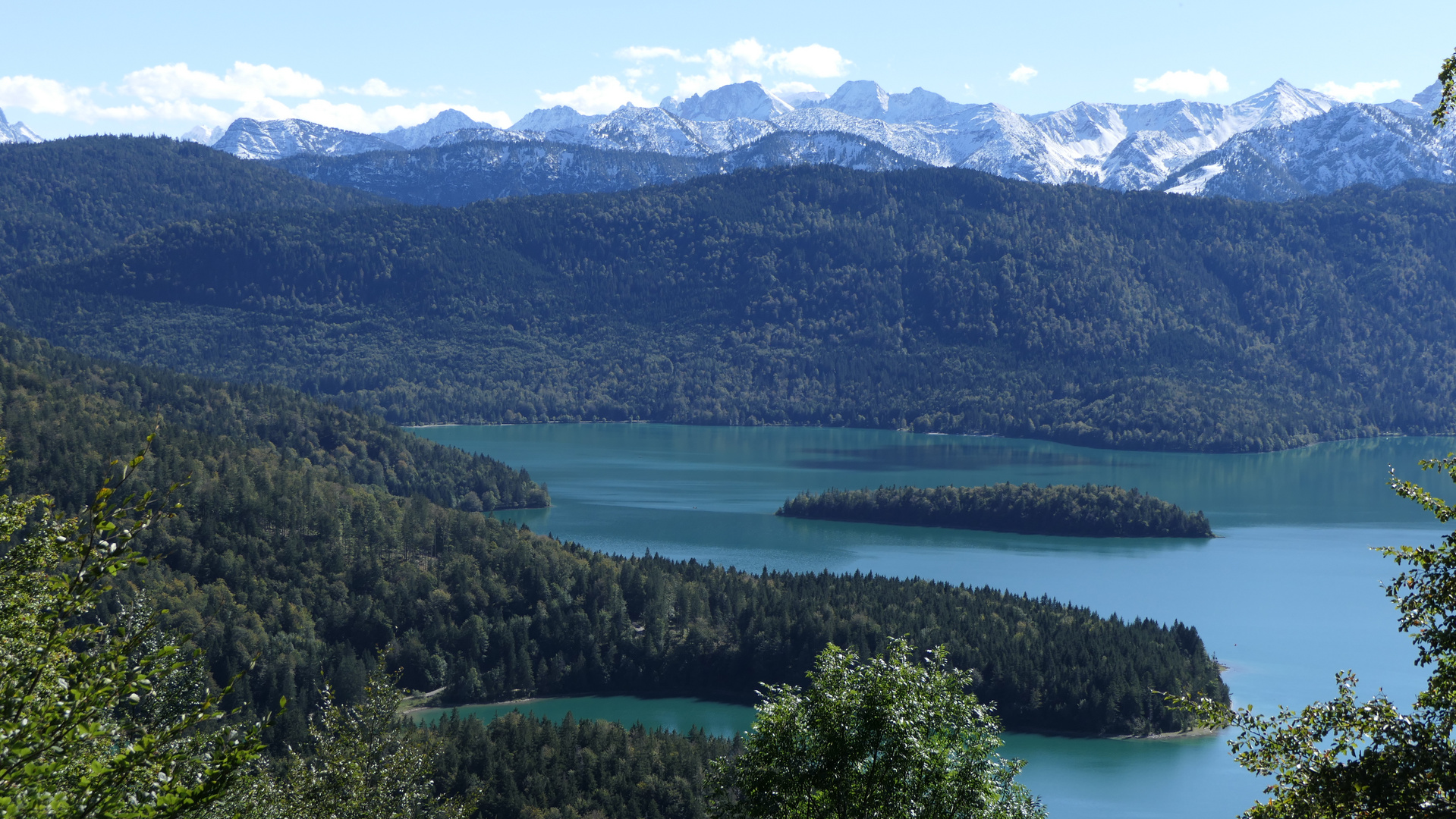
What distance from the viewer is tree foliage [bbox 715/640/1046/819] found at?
69.4 ft

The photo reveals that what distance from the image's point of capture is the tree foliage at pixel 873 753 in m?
21.2

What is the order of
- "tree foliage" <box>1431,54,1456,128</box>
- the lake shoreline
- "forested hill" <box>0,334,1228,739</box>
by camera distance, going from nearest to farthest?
"tree foliage" <box>1431,54,1456,128</box>, the lake shoreline, "forested hill" <box>0,334,1228,739</box>

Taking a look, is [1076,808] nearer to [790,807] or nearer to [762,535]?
[790,807]

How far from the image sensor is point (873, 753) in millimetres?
21391

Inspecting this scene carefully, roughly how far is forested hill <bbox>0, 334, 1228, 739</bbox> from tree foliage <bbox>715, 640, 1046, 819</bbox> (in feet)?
185

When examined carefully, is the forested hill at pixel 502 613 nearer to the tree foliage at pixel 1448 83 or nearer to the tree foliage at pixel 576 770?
the tree foliage at pixel 576 770

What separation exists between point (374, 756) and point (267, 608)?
227ft

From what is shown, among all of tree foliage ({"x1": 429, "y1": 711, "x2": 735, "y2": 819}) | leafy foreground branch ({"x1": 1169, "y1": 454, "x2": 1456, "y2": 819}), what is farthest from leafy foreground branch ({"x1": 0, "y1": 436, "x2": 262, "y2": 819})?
tree foliage ({"x1": 429, "y1": 711, "x2": 735, "y2": 819})

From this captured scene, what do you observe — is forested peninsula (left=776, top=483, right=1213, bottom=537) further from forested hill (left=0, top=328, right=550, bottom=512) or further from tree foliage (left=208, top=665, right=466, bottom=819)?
tree foliage (left=208, top=665, right=466, bottom=819)

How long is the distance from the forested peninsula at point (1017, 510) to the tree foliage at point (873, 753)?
146539 mm

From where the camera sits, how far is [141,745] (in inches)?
476

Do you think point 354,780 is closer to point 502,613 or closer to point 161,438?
point 502,613

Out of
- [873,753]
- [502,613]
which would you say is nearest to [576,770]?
[502,613]

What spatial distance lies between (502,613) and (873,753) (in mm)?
85664
